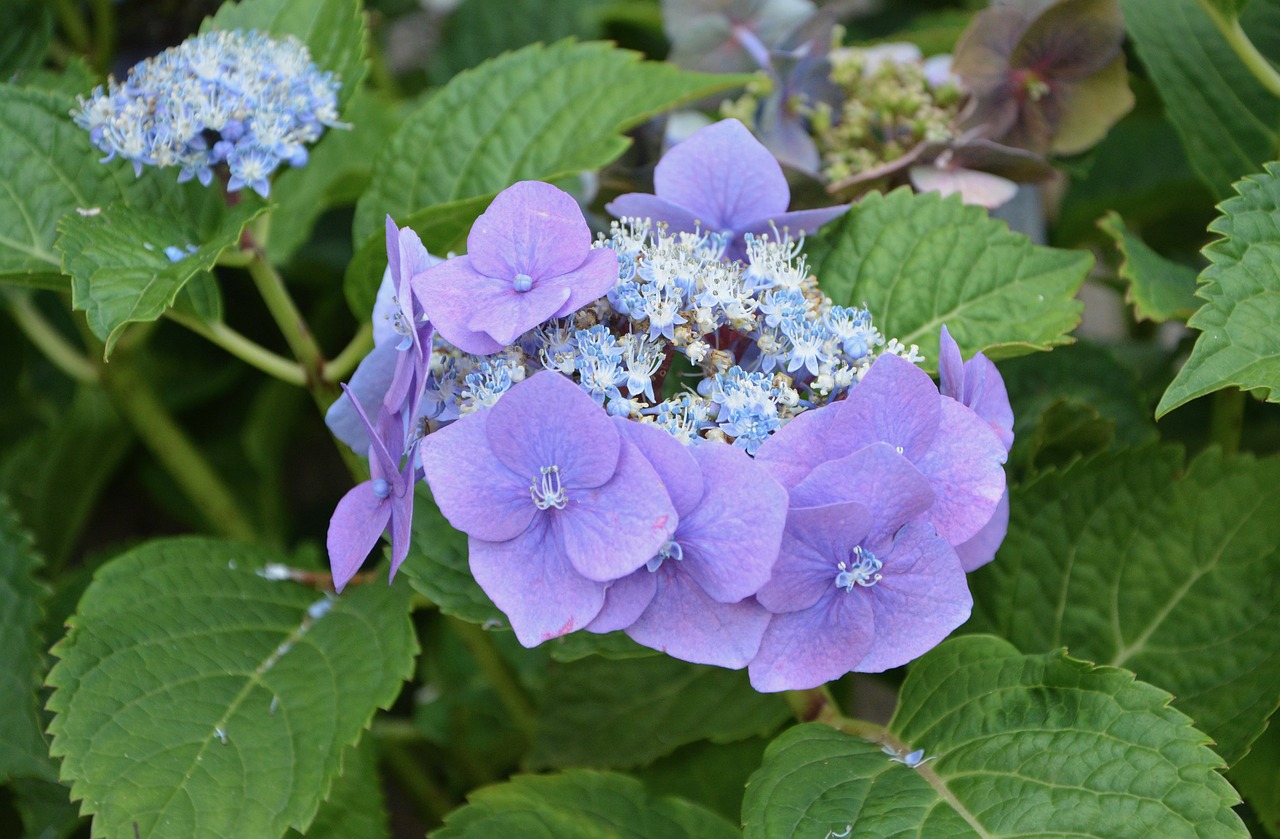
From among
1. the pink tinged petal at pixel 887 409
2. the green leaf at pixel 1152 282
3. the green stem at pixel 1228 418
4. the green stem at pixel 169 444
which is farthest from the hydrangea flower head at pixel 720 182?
the green stem at pixel 169 444

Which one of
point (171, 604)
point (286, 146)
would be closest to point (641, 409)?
point (286, 146)

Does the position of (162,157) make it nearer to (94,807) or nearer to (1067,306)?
(94,807)

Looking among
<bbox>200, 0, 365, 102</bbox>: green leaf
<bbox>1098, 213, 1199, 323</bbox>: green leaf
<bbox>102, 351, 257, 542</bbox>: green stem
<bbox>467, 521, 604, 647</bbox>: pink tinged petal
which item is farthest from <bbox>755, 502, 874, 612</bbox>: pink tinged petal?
<bbox>102, 351, 257, 542</bbox>: green stem

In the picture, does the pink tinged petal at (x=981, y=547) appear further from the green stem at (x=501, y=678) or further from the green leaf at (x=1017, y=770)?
the green stem at (x=501, y=678)

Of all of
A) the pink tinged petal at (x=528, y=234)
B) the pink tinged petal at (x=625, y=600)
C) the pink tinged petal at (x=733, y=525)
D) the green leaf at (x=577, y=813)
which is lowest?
the green leaf at (x=577, y=813)

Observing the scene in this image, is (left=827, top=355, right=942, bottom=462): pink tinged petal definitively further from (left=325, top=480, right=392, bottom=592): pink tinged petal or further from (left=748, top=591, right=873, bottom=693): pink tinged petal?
(left=325, top=480, right=392, bottom=592): pink tinged petal

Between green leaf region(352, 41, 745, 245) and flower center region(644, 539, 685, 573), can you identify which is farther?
green leaf region(352, 41, 745, 245)

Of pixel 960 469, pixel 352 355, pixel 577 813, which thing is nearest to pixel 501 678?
pixel 577 813
